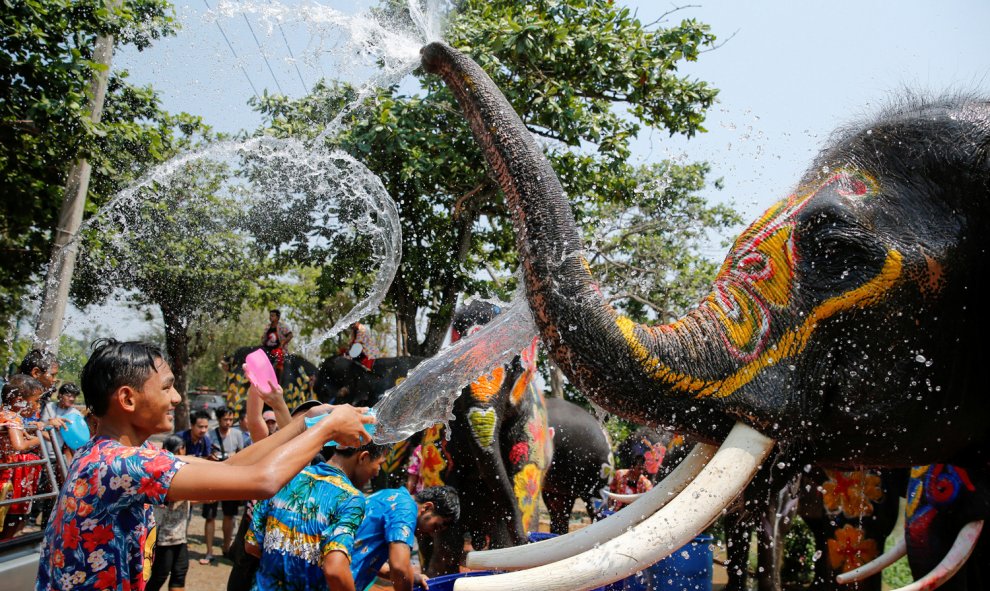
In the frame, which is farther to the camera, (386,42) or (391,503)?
(386,42)

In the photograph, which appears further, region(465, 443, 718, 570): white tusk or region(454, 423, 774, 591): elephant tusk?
region(465, 443, 718, 570): white tusk

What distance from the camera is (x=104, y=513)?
6.95ft

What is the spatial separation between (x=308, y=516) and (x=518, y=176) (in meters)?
1.65

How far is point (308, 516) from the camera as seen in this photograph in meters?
3.13

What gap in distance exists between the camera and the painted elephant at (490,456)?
207 inches

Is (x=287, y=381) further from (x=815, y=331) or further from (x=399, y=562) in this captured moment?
(x=815, y=331)

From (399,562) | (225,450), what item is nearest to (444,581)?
(399,562)

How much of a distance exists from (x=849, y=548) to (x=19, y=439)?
5.47 meters

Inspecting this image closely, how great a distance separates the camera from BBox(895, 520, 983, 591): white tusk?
3.24 meters

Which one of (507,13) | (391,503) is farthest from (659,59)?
(391,503)

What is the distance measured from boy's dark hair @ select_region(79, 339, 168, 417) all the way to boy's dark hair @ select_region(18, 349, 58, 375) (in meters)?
4.72

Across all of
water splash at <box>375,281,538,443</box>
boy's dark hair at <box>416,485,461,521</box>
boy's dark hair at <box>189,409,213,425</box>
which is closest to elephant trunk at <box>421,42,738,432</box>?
water splash at <box>375,281,538,443</box>

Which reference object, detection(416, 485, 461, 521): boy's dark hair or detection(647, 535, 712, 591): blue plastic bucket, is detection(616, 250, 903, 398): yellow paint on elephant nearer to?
detection(647, 535, 712, 591): blue plastic bucket

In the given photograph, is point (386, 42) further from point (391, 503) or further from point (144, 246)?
point (144, 246)
